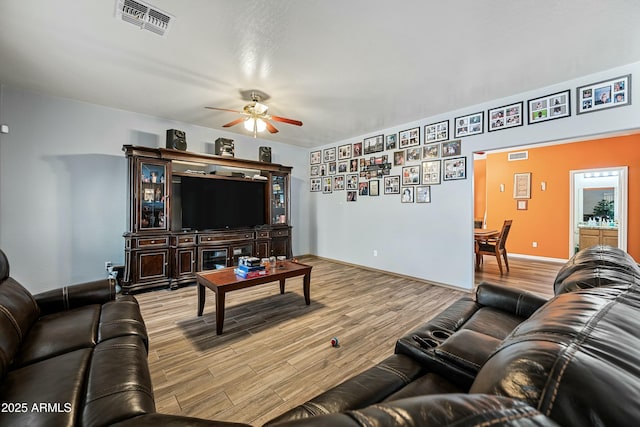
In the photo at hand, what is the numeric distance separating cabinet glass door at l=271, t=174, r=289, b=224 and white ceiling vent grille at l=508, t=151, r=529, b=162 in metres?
5.75

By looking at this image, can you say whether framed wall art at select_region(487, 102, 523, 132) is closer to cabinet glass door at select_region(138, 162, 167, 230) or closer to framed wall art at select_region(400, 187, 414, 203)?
framed wall art at select_region(400, 187, 414, 203)

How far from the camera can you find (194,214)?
4.32 m

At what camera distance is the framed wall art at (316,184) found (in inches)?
248

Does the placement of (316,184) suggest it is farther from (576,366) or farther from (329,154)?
(576,366)

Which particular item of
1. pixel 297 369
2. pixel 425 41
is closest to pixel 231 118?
pixel 425 41

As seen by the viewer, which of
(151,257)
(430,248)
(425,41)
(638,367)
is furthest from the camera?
(430,248)

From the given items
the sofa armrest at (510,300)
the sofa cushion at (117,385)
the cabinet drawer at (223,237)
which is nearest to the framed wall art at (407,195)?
the sofa armrest at (510,300)

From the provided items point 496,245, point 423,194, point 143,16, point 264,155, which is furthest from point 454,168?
point 143,16

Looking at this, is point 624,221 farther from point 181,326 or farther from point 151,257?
point 151,257

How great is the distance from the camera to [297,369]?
201 cm

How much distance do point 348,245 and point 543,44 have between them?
4.27 metres

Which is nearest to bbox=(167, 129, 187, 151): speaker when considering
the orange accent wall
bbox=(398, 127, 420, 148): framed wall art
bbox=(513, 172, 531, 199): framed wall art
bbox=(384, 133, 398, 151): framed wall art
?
bbox=(384, 133, 398, 151): framed wall art

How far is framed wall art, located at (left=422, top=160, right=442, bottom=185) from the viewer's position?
13.7 ft

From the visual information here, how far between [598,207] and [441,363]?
7182 mm
